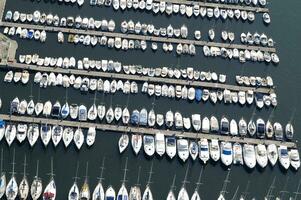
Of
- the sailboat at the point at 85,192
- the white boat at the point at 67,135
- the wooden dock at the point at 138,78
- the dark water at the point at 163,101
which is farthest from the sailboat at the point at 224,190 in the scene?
the white boat at the point at 67,135

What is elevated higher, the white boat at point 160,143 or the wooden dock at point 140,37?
the wooden dock at point 140,37

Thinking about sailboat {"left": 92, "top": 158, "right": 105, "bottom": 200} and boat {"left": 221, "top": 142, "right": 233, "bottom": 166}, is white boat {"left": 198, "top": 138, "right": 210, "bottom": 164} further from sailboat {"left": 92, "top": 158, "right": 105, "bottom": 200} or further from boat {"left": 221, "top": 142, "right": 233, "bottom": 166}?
sailboat {"left": 92, "top": 158, "right": 105, "bottom": 200}

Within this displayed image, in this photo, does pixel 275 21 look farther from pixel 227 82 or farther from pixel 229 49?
pixel 227 82

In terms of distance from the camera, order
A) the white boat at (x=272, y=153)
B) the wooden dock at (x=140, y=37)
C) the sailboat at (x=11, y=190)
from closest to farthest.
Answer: the sailboat at (x=11, y=190), the white boat at (x=272, y=153), the wooden dock at (x=140, y=37)

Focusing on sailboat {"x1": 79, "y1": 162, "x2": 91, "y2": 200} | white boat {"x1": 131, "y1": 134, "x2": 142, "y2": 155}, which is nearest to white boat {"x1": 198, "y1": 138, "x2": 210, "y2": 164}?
white boat {"x1": 131, "y1": 134, "x2": 142, "y2": 155}

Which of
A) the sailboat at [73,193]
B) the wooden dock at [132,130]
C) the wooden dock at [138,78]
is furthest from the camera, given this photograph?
the wooden dock at [138,78]

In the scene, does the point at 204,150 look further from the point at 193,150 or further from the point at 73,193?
the point at 73,193

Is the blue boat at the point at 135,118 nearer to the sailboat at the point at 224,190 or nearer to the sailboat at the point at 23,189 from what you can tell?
the sailboat at the point at 224,190
